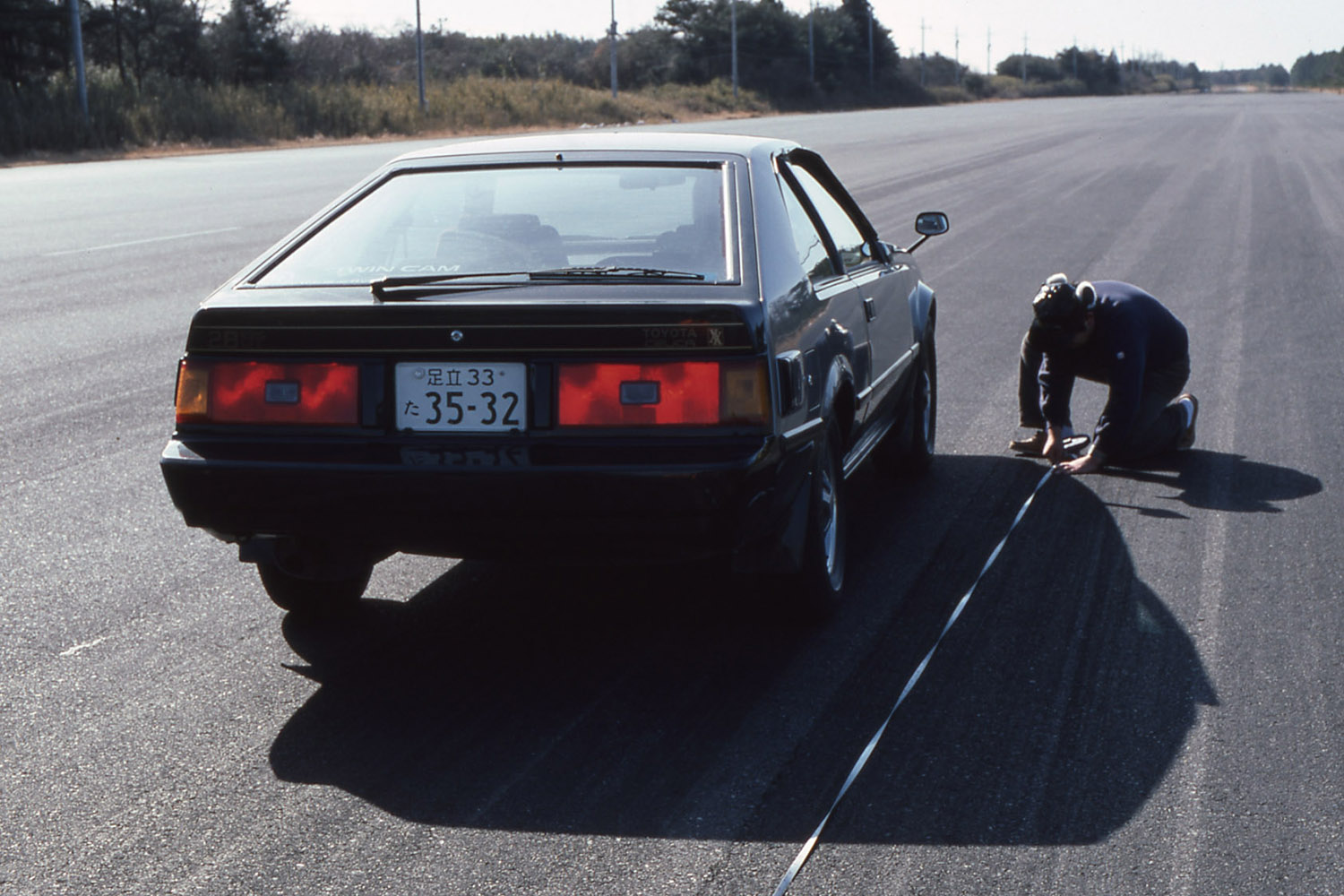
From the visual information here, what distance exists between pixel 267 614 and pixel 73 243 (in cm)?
1168

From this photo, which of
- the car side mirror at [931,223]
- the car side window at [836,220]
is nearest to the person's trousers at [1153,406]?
the car side mirror at [931,223]

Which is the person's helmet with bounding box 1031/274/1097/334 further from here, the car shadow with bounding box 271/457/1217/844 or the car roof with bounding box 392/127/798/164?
the car roof with bounding box 392/127/798/164

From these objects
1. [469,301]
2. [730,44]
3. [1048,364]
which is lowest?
[1048,364]

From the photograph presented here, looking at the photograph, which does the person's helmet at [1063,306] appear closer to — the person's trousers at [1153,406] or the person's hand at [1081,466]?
the person's trousers at [1153,406]

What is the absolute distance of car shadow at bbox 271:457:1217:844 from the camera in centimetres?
321

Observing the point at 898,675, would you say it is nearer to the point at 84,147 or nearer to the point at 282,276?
the point at 282,276

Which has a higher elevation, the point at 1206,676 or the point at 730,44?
the point at 730,44

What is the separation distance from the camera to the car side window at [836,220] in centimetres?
502

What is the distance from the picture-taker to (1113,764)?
3.41 meters

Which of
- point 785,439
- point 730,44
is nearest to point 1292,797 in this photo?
point 785,439

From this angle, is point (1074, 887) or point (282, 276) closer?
point (1074, 887)

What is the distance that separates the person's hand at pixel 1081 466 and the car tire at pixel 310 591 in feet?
10.3

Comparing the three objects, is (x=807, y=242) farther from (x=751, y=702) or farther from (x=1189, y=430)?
(x=1189, y=430)

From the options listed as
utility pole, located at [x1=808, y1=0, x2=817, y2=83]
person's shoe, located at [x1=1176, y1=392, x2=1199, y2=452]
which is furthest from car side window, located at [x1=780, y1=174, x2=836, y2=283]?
utility pole, located at [x1=808, y1=0, x2=817, y2=83]
